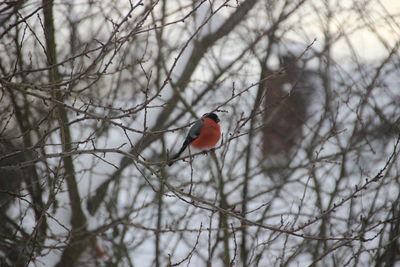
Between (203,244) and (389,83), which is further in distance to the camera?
(203,244)

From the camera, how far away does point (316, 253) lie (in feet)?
→ 18.1

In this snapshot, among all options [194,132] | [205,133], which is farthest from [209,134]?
[194,132]

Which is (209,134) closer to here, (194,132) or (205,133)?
(205,133)

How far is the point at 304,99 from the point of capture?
9625mm

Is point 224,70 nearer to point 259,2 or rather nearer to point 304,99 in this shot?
point 259,2

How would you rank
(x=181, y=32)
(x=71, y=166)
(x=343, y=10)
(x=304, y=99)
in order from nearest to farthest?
1. (x=71, y=166)
2. (x=343, y=10)
3. (x=181, y=32)
4. (x=304, y=99)

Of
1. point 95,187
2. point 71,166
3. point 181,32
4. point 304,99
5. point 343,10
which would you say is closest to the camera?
point 71,166

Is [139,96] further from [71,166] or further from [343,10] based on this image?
[343,10]

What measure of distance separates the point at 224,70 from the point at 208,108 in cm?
80

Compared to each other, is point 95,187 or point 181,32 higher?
point 181,32

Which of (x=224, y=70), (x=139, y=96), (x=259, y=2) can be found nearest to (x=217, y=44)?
(x=224, y=70)

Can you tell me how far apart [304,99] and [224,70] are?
3.56 meters

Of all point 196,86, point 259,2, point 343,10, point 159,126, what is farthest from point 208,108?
point 343,10

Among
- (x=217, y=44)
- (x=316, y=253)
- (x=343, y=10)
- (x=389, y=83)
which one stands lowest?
(x=316, y=253)
